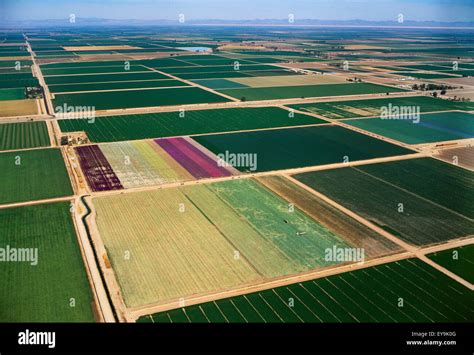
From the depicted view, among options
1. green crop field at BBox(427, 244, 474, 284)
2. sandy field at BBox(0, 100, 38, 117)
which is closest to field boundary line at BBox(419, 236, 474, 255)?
green crop field at BBox(427, 244, 474, 284)

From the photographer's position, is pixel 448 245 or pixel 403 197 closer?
pixel 448 245

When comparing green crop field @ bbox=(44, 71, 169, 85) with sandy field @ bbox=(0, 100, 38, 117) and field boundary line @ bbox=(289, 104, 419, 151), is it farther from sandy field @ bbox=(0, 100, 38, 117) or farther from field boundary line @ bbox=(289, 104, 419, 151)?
field boundary line @ bbox=(289, 104, 419, 151)

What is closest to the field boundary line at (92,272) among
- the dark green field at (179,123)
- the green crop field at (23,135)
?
the green crop field at (23,135)

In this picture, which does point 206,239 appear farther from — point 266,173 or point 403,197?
point 403,197

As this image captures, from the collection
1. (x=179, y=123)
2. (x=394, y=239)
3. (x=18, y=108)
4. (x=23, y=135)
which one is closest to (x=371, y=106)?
(x=179, y=123)

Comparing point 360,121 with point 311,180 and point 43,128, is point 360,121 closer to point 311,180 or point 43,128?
point 311,180

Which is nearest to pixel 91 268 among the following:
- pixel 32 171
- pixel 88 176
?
pixel 88 176
